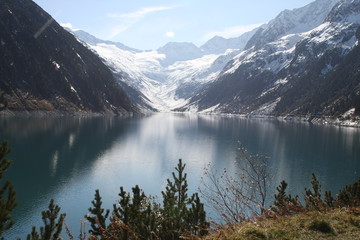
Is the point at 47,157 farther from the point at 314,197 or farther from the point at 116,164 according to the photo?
the point at 314,197

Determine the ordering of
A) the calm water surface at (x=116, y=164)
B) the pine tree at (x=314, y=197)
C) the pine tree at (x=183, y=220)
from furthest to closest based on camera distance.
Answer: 1. the calm water surface at (x=116, y=164)
2. the pine tree at (x=183, y=220)
3. the pine tree at (x=314, y=197)

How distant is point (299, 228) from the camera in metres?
10.2

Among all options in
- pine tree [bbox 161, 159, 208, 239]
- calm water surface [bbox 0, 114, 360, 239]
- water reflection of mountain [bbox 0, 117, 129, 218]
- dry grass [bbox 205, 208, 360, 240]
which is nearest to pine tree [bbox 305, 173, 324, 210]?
dry grass [bbox 205, 208, 360, 240]

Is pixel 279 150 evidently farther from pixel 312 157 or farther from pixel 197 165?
pixel 197 165

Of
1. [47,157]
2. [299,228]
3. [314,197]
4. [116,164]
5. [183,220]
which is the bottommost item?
[116,164]

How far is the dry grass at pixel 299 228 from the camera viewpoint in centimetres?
956

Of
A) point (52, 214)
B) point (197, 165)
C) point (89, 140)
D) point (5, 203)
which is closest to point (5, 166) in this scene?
point (5, 203)

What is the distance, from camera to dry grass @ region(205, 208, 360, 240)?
9562 millimetres

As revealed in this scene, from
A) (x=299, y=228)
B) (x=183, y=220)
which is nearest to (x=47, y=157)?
(x=183, y=220)

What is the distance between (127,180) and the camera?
223ft

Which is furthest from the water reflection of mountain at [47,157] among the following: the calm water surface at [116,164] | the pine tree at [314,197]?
the pine tree at [314,197]

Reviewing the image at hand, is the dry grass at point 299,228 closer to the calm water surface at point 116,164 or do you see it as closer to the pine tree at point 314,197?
the pine tree at point 314,197

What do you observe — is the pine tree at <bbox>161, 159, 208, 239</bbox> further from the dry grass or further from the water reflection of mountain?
the water reflection of mountain

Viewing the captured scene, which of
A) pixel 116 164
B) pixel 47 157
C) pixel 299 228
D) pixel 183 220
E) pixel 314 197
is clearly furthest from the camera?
pixel 47 157
